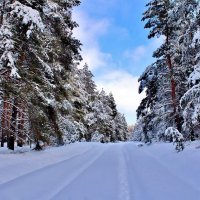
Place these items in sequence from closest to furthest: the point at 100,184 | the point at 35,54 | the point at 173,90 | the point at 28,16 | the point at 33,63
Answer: the point at 100,184, the point at 28,16, the point at 35,54, the point at 33,63, the point at 173,90

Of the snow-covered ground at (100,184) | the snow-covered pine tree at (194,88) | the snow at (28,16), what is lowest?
the snow-covered ground at (100,184)

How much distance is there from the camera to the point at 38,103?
15844mm

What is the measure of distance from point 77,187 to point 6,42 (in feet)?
22.9

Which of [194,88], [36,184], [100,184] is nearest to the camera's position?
[36,184]

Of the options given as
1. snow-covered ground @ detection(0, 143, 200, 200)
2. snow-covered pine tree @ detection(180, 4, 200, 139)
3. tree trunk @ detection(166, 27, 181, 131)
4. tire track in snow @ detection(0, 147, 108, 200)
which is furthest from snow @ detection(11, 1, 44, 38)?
tree trunk @ detection(166, 27, 181, 131)

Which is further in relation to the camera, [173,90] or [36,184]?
[173,90]

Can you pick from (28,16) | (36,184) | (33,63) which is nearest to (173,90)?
(33,63)

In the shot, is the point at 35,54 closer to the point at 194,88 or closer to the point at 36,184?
the point at 194,88

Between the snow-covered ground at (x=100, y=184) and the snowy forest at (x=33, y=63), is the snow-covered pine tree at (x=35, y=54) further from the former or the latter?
the snow-covered ground at (x=100, y=184)

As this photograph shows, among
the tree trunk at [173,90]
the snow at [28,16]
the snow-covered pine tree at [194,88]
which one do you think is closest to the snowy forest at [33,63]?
the snow at [28,16]

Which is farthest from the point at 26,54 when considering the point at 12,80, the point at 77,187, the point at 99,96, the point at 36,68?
the point at 99,96

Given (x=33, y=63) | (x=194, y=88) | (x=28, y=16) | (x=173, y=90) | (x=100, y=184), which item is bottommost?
(x=100, y=184)

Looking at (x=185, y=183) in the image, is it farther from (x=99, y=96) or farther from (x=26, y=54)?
(x=99, y=96)

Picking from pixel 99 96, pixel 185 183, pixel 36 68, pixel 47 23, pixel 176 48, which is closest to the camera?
pixel 185 183
